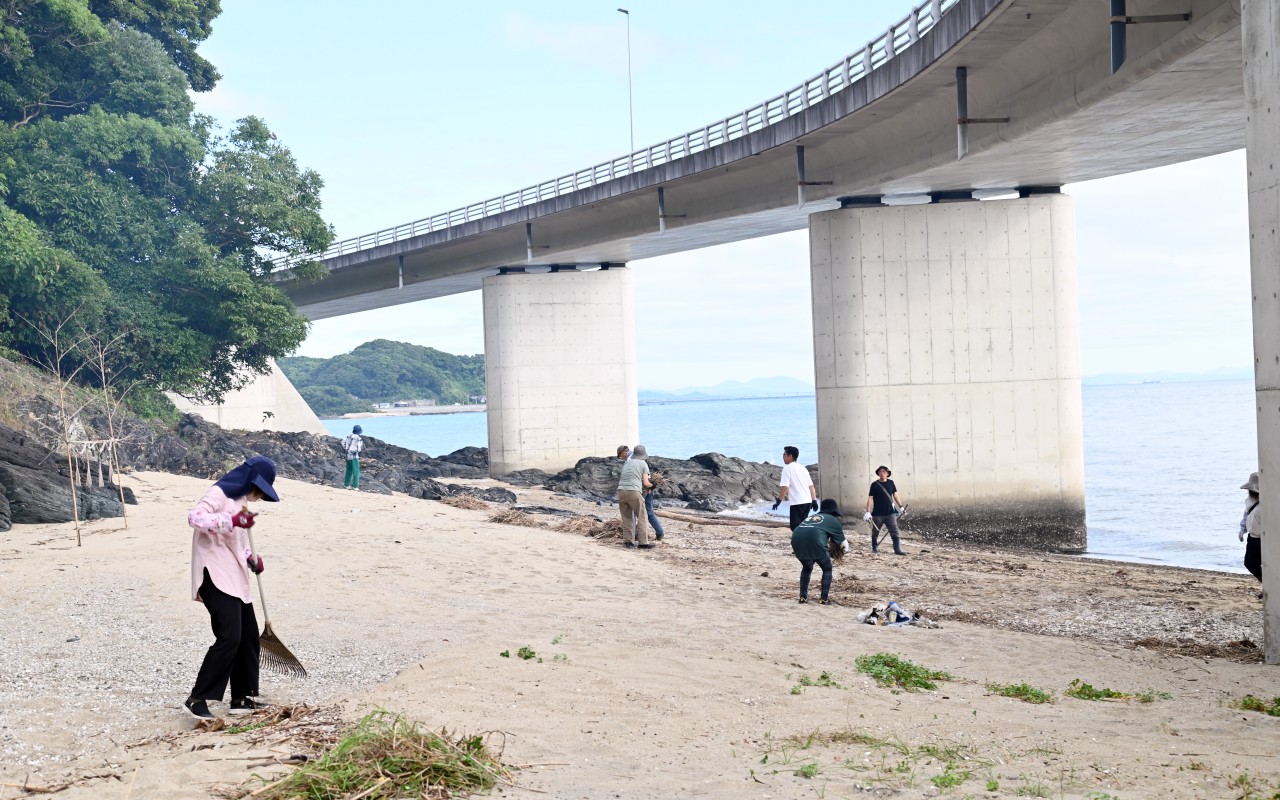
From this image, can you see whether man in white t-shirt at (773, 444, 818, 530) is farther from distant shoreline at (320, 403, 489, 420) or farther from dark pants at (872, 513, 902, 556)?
distant shoreline at (320, 403, 489, 420)

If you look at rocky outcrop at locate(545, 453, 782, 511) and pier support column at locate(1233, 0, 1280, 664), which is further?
rocky outcrop at locate(545, 453, 782, 511)

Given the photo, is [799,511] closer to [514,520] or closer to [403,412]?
[514,520]

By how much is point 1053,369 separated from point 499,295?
20406mm

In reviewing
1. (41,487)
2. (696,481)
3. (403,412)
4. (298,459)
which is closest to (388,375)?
(403,412)

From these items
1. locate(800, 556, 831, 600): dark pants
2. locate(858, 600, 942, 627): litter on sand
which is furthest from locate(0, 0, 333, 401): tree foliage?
locate(858, 600, 942, 627): litter on sand

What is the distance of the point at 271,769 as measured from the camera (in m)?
6.09

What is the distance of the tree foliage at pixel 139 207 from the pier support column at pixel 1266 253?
97.7 ft

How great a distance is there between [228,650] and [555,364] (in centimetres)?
3311

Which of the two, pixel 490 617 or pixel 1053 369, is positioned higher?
pixel 1053 369

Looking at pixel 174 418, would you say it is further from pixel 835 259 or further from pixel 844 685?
pixel 844 685

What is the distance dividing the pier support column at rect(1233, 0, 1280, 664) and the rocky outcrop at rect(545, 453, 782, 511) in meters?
22.0

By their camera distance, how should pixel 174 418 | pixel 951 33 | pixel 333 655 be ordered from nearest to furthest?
pixel 333 655, pixel 951 33, pixel 174 418

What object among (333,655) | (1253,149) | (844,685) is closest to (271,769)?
(333,655)

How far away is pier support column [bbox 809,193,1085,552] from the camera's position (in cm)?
2503
